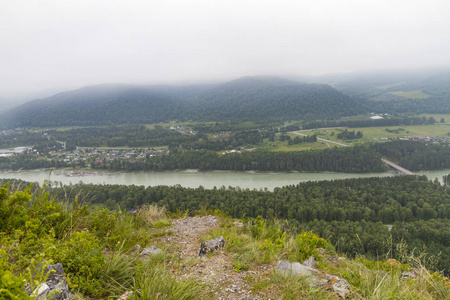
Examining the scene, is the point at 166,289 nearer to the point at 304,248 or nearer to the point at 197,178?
the point at 304,248

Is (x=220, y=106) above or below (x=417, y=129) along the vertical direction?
above

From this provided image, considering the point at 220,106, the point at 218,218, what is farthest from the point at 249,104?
the point at 218,218

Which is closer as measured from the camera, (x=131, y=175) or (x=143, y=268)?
(x=143, y=268)

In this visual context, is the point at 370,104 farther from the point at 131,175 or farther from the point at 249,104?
the point at 131,175

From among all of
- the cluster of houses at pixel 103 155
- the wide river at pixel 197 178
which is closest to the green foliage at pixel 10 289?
the wide river at pixel 197 178

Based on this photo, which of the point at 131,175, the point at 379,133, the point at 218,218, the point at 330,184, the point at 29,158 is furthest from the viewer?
the point at 379,133

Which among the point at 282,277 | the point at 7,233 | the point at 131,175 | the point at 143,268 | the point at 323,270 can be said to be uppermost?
the point at 7,233

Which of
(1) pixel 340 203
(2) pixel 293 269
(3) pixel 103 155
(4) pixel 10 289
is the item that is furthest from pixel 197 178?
(4) pixel 10 289

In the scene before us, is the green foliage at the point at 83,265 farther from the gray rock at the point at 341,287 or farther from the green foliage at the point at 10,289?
the gray rock at the point at 341,287
